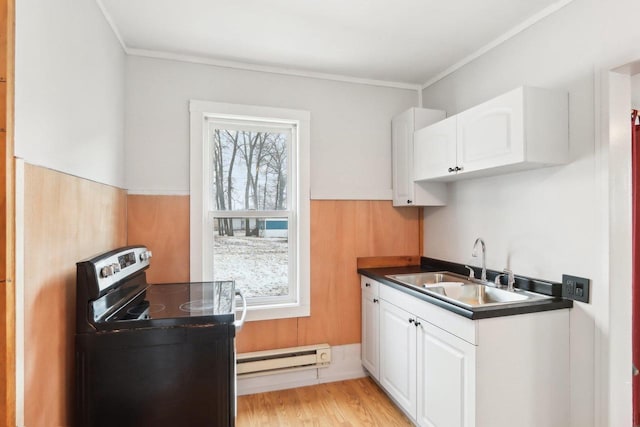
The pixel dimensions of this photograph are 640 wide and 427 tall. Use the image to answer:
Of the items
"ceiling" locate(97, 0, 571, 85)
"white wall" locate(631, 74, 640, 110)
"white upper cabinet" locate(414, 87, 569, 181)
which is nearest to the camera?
"white upper cabinet" locate(414, 87, 569, 181)

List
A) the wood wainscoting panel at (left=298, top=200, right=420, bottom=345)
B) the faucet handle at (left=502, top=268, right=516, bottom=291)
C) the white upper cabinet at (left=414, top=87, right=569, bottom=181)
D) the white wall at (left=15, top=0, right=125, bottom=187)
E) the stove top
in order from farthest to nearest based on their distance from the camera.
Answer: the wood wainscoting panel at (left=298, top=200, right=420, bottom=345), the faucet handle at (left=502, top=268, right=516, bottom=291), the white upper cabinet at (left=414, top=87, right=569, bottom=181), the stove top, the white wall at (left=15, top=0, right=125, bottom=187)

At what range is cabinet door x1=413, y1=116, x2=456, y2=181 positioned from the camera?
2283 mm

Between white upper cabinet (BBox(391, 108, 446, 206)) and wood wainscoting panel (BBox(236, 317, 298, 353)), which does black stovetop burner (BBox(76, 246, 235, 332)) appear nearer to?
wood wainscoting panel (BBox(236, 317, 298, 353))

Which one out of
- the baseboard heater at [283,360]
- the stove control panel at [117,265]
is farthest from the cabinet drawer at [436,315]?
the stove control panel at [117,265]

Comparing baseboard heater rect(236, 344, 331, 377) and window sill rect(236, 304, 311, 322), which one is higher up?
window sill rect(236, 304, 311, 322)

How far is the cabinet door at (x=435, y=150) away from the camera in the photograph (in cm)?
228

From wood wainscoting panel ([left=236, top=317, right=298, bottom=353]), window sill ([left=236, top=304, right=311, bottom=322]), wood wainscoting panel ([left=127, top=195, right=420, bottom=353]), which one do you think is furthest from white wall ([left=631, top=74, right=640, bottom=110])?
wood wainscoting panel ([left=236, top=317, right=298, bottom=353])

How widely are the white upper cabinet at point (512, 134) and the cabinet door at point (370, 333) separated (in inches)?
46.2

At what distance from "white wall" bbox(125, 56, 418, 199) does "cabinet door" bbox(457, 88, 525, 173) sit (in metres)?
0.89

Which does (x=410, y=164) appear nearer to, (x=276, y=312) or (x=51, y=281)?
(x=276, y=312)

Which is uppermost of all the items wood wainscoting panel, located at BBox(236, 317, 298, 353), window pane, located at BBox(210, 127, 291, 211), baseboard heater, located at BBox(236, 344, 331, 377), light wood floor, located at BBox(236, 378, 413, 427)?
window pane, located at BBox(210, 127, 291, 211)

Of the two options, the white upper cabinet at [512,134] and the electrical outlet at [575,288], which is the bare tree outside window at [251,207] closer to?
the white upper cabinet at [512,134]

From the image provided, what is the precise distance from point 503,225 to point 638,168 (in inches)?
35.7

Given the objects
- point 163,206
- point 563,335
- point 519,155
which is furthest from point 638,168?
point 163,206
